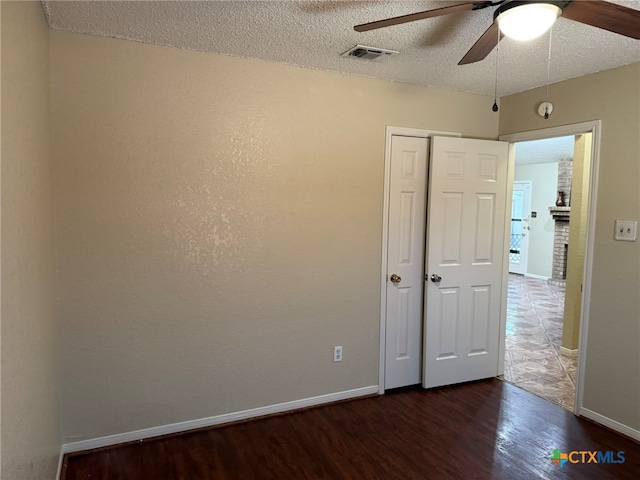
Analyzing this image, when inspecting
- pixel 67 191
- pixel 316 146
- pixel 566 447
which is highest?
pixel 316 146

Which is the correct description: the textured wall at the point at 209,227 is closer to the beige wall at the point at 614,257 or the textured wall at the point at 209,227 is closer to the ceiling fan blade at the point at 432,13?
the beige wall at the point at 614,257

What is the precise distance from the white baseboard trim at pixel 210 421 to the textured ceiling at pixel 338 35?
231 centimetres

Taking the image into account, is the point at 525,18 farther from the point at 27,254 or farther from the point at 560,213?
the point at 560,213

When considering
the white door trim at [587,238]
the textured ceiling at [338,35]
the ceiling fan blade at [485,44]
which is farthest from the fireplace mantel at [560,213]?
the ceiling fan blade at [485,44]

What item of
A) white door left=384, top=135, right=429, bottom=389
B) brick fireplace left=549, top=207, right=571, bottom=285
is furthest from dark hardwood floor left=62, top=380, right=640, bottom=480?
brick fireplace left=549, top=207, right=571, bottom=285

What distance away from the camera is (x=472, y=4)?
157 cm

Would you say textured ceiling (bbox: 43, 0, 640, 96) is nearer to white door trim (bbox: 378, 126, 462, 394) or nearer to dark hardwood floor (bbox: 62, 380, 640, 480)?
white door trim (bbox: 378, 126, 462, 394)

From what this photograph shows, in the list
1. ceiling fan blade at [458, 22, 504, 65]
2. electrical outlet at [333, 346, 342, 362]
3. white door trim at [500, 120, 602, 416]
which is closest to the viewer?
ceiling fan blade at [458, 22, 504, 65]

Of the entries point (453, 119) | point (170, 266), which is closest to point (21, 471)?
point (170, 266)

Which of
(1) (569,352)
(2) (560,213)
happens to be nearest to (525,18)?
(1) (569,352)

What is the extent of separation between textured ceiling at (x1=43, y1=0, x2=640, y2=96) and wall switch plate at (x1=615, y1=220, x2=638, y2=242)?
1007mm

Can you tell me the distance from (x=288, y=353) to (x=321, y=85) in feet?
6.15

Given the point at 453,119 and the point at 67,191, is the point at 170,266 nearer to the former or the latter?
the point at 67,191

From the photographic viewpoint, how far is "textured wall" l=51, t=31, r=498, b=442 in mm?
2389
